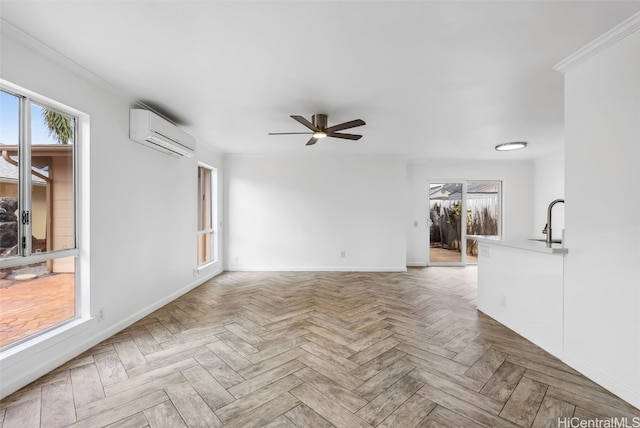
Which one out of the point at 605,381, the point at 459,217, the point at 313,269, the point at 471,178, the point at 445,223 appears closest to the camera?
the point at 605,381

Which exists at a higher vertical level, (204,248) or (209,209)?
(209,209)

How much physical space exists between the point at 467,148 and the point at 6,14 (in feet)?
19.3

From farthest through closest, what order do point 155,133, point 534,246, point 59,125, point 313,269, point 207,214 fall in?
point 313,269
point 207,214
point 155,133
point 534,246
point 59,125

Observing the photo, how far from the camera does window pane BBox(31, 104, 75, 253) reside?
80.5 inches

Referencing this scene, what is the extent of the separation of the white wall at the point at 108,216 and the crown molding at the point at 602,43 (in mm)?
4058

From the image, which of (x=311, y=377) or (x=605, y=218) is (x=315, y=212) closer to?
(x=311, y=377)

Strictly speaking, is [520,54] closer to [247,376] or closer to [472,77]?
[472,77]

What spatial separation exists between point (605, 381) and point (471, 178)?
16.5 ft

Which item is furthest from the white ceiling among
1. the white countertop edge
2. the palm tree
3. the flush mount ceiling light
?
the white countertop edge

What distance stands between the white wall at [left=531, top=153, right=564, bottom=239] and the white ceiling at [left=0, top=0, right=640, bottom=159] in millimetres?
2675

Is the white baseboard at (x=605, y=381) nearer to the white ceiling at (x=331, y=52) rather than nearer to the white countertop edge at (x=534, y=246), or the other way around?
the white countertop edge at (x=534, y=246)

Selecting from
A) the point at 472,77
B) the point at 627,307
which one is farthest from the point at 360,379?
the point at 472,77

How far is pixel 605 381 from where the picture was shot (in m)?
1.81

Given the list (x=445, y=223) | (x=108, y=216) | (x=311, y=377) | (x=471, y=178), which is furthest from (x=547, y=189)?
(x=108, y=216)
